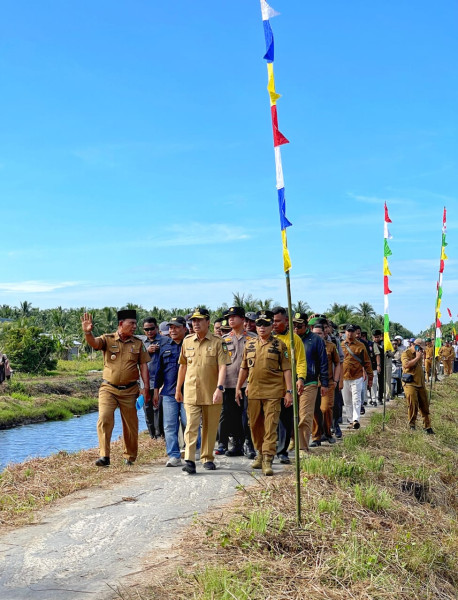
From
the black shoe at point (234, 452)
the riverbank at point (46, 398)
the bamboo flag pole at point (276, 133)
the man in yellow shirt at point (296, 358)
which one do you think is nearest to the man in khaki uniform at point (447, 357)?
the riverbank at point (46, 398)

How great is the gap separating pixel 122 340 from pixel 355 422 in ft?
20.0

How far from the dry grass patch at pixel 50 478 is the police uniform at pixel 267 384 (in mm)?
1612

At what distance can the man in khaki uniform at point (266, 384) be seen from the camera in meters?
8.01

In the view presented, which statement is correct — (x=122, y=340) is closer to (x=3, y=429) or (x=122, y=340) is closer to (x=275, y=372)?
(x=275, y=372)

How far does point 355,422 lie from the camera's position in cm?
1303

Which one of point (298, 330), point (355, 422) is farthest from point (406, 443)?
point (298, 330)

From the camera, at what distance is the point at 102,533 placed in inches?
225

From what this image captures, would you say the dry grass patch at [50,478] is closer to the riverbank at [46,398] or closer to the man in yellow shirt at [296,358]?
the man in yellow shirt at [296,358]

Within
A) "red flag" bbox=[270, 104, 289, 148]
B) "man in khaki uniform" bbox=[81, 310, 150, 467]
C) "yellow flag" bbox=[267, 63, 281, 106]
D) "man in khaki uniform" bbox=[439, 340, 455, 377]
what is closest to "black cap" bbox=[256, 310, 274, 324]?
"man in khaki uniform" bbox=[81, 310, 150, 467]

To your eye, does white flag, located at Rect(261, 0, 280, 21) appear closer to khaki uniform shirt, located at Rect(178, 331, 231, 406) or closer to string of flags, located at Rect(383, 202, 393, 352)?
khaki uniform shirt, located at Rect(178, 331, 231, 406)

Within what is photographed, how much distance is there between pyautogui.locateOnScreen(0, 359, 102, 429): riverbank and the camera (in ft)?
100.0

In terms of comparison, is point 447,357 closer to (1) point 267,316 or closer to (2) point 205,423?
(1) point 267,316

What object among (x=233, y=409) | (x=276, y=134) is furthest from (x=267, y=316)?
(x=276, y=134)

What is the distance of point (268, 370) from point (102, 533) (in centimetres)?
303
